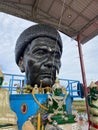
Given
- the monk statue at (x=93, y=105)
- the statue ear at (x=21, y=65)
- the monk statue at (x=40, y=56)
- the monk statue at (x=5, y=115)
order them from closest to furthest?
the monk statue at (x=5, y=115)
the monk statue at (x=93, y=105)
the monk statue at (x=40, y=56)
the statue ear at (x=21, y=65)

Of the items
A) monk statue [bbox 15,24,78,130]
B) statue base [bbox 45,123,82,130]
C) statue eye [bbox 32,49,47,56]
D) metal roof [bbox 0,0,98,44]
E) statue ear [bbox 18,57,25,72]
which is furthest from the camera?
metal roof [bbox 0,0,98,44]

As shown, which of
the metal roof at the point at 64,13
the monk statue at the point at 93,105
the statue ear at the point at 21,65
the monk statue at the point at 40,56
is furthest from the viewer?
the metal roof at the point at 64,13

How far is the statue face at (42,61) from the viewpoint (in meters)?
3.16

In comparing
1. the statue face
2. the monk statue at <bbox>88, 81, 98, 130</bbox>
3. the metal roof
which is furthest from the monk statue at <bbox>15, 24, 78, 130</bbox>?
the metal roof

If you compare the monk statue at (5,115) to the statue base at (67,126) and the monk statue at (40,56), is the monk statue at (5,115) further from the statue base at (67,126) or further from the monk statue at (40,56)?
the monk statue at (40,56)

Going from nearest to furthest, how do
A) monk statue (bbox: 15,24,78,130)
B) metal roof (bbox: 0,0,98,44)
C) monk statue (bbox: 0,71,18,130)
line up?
monk statue (bbox: 0,71,18,130) < monk statue (bbox: 15,24,78,130) < metal roof (bbox: 0,0,98,44)

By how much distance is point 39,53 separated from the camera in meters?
3.28

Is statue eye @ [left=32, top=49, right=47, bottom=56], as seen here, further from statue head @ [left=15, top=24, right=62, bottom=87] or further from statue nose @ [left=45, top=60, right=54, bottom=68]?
statue nose @ [left=45, top=60, right=54, bottom=68]

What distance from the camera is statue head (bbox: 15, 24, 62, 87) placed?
3164mm

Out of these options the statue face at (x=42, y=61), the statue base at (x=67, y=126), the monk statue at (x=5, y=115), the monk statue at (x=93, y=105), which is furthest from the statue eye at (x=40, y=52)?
the statue base at (x=67, y=126)

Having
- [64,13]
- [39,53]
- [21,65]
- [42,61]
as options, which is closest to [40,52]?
[39,53]

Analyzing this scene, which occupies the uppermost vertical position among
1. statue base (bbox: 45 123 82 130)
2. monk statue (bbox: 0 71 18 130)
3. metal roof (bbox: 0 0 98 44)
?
metal roof (bbox: 0 0 98 44)

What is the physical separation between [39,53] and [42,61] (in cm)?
19

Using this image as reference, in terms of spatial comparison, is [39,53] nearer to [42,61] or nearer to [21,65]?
[42,61]
